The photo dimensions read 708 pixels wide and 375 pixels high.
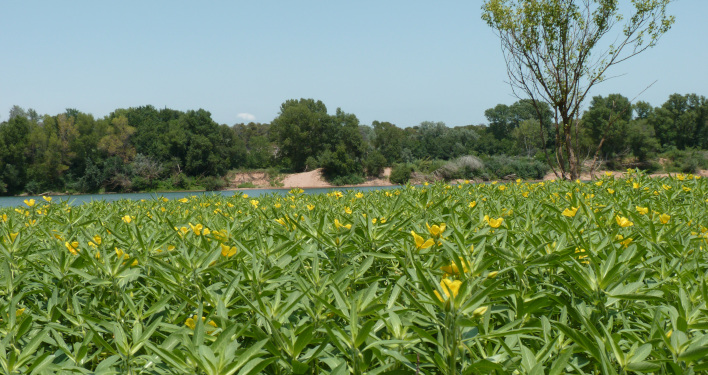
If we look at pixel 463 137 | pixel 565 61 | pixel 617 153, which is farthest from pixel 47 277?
pixel 463 137

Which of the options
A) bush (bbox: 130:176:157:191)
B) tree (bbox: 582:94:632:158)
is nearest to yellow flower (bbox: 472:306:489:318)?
bush (bbox: 130:176:157:191)

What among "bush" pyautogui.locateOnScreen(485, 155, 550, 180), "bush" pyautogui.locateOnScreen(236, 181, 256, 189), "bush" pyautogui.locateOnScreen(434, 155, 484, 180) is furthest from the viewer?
"bush" pyautogui.locateOnScreen(236, 181, 256, 189)

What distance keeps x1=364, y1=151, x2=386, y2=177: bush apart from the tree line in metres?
0.10

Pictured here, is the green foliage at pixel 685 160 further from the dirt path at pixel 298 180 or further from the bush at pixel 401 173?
the dirt path at pixel 298 180

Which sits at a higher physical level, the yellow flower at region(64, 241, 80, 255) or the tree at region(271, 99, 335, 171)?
the tree at region(271, 99, 335, 171)

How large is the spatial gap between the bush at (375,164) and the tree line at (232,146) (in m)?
0.10

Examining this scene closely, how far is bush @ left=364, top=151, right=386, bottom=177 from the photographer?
45750mm

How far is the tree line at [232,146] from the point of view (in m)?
38.8

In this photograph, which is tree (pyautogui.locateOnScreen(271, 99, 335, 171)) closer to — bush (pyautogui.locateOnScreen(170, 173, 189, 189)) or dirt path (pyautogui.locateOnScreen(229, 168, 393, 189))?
dirt path (pyautogui.locateOnScreen(229, 168, 393, 189))

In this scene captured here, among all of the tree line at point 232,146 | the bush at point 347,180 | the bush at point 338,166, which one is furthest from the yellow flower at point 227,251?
the bush at point 338,166

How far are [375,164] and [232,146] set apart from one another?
15.3 metres

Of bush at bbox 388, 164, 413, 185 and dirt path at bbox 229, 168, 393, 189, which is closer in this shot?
bush at bbox 388, 164, 413, 185

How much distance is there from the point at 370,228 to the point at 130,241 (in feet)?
2.71

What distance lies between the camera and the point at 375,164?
150ft
